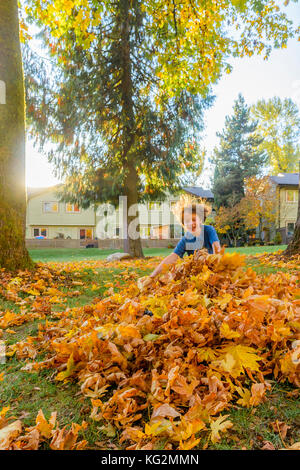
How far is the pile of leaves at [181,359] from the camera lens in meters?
1.38

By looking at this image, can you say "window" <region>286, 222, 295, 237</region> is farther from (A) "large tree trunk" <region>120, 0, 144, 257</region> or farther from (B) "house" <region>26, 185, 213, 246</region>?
(A) "large tree trunk" <region>120, 0, 144, 257</region>

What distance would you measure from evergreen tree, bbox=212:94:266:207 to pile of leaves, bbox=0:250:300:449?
2288 centimetres

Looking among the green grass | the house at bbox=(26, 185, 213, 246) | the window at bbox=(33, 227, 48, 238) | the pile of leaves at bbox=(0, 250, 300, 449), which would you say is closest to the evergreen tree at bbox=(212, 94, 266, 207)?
the house at bbox=(26, 185, 213, 246)

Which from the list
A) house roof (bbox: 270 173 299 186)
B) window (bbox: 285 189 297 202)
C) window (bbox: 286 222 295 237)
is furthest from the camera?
window (bbox: 285 189 297 202)

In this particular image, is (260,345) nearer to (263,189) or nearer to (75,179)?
(75,179)

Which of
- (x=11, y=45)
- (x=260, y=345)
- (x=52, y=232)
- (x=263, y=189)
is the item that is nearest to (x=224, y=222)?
(x=263, y=189)

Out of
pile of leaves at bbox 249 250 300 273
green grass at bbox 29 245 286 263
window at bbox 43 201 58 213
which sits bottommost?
green grass at bbox 29 245 286 263

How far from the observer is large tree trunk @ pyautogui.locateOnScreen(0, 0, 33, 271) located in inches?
179

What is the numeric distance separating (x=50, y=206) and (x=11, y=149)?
25.4m

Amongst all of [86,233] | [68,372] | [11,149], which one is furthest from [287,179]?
[68,372]

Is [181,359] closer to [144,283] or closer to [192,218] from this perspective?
[144,283]

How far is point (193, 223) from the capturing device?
3379 millimetres

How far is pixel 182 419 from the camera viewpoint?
52.1 inches

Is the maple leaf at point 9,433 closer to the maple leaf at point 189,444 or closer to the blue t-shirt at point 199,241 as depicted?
the maple leaf at point 189,444
